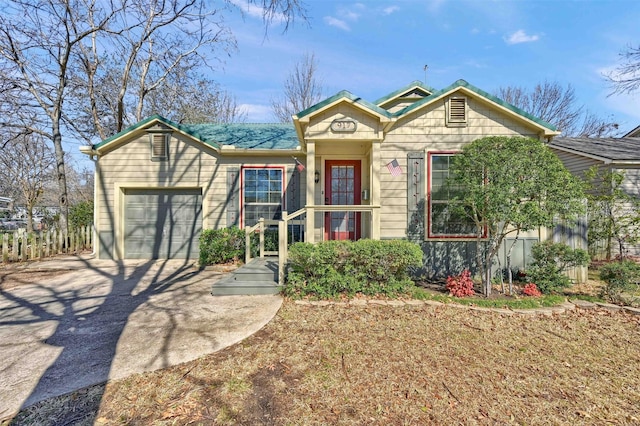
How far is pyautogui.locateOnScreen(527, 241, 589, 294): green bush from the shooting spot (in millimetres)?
5320

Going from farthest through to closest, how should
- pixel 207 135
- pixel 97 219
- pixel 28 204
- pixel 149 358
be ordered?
pixel 28 204 → pixel 207 135 → pixel 97 219 → pixel 149 358

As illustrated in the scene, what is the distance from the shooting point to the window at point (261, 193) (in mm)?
8375

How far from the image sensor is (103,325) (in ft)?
12.6

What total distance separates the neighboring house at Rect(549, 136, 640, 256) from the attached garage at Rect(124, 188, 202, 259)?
41.3 ft

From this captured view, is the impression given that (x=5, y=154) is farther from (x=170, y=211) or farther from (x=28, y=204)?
(x=170, y=211)

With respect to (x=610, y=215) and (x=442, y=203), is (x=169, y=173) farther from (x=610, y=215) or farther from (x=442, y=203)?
(x=610, y=215)

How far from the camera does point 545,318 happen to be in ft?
14.2

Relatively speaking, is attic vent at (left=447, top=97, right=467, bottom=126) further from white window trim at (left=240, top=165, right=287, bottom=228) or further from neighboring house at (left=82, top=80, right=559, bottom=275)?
white window trim at (left=240, top=165, right=287, bottom=228)

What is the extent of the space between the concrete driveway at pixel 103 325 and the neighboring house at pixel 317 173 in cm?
216

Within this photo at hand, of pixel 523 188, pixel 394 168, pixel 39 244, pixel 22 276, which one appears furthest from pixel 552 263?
pixel 39 244

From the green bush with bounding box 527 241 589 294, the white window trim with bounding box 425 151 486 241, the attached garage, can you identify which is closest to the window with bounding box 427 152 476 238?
the white window trim with bounding box 425 151 486 241

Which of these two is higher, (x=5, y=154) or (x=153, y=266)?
(x=5, y=154)

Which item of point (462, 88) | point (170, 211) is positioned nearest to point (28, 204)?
point (170, 211)

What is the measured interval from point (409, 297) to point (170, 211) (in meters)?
7.26
